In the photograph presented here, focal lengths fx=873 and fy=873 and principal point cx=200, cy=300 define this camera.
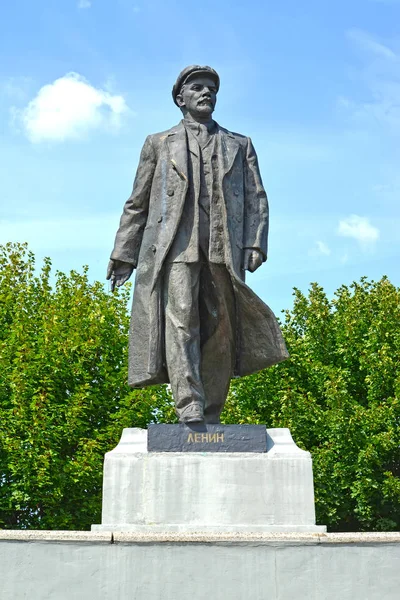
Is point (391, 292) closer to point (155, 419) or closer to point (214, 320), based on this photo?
point (155, 419)

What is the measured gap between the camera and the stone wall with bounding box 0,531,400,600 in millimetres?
6594

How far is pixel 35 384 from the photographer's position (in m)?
24.4

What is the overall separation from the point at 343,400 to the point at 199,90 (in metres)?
17.2

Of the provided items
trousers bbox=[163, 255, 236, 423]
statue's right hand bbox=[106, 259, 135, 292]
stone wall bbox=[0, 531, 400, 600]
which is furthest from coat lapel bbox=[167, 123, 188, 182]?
stone wall bbox=[0, 531, 400, 600]

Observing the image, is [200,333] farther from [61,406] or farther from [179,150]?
[61,406]

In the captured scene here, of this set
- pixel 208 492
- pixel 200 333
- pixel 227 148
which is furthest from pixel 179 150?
pixel 208 492

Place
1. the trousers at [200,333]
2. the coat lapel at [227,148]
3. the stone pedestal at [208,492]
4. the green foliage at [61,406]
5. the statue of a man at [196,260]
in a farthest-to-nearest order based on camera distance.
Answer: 1. the green foliage at [61,406]
2. the coat lapel at [227,148]
3. the statue of a man at [196,260]
4. the trousers at [200,333]
5. the stone pedestal at [208,492]

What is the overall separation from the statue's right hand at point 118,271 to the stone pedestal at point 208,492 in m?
1.97

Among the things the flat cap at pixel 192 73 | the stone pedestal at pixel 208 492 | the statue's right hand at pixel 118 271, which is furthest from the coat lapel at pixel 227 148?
the stone pedestal at pixel 208 492

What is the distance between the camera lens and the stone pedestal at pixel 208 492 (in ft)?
24.0

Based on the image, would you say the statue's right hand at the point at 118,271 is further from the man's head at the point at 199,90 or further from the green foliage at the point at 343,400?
the green foliage at the point at 343,400

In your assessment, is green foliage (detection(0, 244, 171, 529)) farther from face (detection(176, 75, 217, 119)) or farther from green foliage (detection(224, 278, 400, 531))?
face (detection(176, 75, 217, 119))

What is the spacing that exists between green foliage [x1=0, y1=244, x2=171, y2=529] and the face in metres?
15.7

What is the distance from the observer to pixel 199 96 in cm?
884
